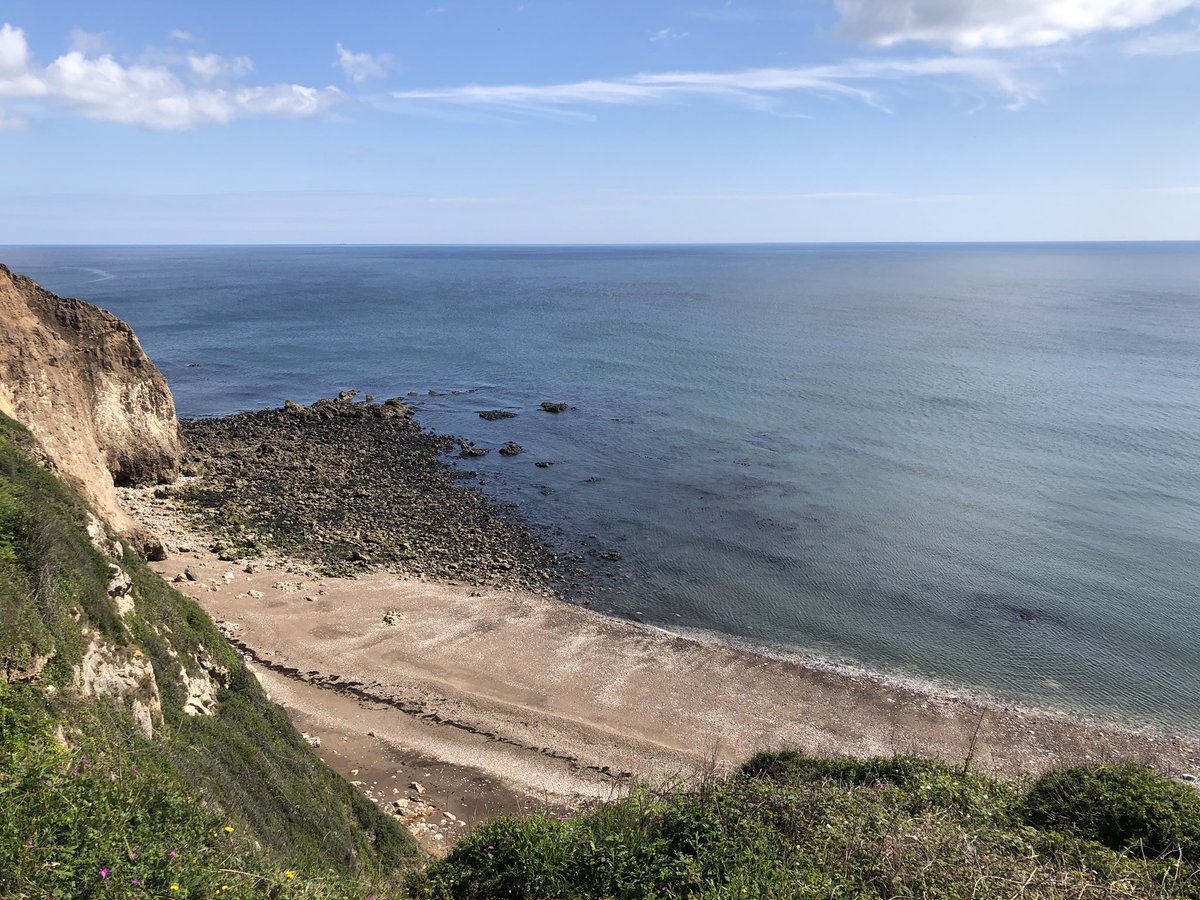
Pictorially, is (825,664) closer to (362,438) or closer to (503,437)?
(503,437)

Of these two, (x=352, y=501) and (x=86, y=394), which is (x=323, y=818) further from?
(x=86, y=394)

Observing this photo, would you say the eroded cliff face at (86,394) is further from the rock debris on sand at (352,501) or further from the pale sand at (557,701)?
the pale sand at (557,701)

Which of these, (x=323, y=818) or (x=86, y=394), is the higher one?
(x=86, y=394)

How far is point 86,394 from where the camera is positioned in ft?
113

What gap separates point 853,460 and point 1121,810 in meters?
37.0

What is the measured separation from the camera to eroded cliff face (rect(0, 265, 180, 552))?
2538 centimetres

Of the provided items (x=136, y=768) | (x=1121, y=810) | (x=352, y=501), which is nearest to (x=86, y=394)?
(x=352, y=501)

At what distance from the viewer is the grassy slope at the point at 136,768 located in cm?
839

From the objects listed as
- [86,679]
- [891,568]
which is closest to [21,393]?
[86,679]

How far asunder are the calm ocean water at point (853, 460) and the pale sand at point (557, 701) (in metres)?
2.70

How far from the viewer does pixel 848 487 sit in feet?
150

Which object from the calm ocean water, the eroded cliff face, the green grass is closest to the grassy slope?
the green grass

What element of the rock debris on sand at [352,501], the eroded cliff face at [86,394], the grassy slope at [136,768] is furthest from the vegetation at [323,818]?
the rock debris on sand at [352,501]

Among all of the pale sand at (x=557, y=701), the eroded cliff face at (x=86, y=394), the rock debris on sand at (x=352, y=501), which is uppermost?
the eroded cliff face at (x=86, y=394)
